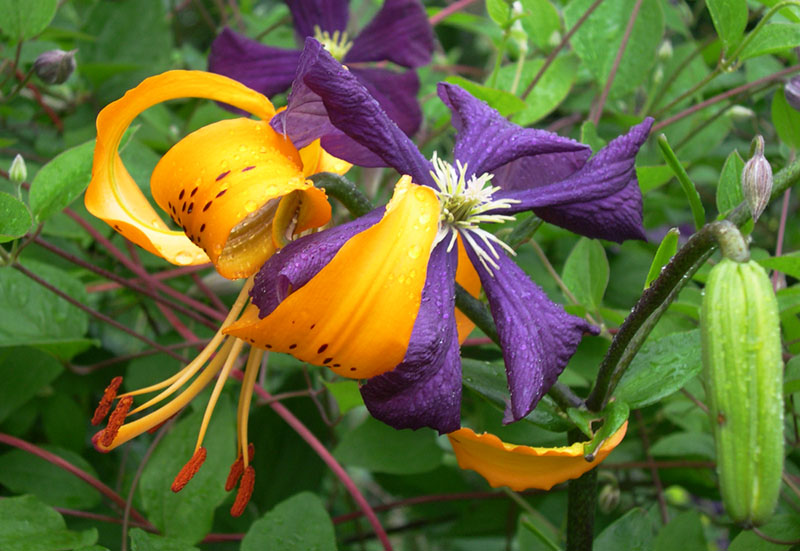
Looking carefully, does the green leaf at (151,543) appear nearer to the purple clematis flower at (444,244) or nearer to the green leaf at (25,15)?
the purple clematis flower at (444,244)

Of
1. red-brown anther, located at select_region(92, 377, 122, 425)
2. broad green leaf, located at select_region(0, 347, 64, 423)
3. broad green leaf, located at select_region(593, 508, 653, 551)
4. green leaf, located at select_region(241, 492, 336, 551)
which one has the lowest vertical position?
broad green leaf, located at select_region(0, 347, 64, 423)

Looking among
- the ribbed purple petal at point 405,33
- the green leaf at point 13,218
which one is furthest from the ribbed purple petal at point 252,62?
the green leaf at point 13,218

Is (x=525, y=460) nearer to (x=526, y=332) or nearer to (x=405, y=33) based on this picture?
(x=526, y=332)

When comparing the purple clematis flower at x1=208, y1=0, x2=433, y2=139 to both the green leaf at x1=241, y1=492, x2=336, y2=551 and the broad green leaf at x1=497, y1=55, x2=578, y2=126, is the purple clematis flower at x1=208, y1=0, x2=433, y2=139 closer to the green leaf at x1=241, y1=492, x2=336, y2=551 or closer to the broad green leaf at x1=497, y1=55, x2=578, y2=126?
the broad green leaf at x1=497, y1=55, x2=578, y2=126

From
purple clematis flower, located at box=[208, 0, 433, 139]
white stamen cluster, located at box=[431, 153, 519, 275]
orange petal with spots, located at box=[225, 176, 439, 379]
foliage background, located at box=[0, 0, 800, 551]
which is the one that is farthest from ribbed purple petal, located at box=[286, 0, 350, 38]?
orange petal with spots, located at box=[225, 176, 439, 379]

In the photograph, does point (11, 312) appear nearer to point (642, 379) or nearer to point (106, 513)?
point (106, 513)

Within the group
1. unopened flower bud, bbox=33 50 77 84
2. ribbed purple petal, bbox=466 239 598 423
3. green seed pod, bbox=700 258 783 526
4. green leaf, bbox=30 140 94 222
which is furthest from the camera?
unopened flower bud, bbox=33 50 77 84
